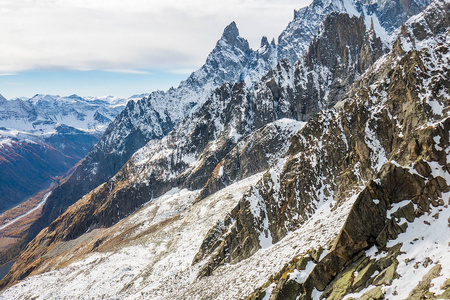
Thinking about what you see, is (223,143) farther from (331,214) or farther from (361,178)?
(331,214)

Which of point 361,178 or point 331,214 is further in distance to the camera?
point 361,178

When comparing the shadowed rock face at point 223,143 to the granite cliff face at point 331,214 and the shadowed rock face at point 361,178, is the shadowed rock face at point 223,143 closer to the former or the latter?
the granite cliff face at point 331,214

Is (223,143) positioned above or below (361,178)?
above

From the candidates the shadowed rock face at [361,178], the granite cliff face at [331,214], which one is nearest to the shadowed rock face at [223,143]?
the granite cliff face at [331,214]

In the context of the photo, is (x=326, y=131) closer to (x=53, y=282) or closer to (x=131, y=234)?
(x=53, y=282)

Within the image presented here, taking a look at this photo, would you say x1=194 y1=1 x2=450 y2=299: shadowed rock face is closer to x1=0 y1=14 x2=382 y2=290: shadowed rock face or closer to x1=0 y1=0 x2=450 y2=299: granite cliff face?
x1=0 y1=0 x2=450 y2=299: granite cliff face

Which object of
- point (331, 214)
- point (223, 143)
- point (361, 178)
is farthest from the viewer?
point (223, 143)

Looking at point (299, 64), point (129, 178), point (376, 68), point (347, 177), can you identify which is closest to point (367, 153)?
point (347, 177)

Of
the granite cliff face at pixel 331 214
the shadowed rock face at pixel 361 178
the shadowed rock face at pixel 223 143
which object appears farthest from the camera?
the shadowed rock face at pixel 223 143

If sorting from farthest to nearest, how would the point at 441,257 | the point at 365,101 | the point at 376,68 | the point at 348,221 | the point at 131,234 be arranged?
the point at 131,234 → the point at 376,68 → the point at 365,101 → the point at 348,221 → the point at 441,257

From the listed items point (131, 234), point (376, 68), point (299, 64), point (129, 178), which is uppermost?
point (299, 64)

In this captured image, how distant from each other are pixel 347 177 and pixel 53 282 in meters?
80.9

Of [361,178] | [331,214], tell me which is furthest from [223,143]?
[331,214]

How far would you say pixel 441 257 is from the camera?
1620 cm
